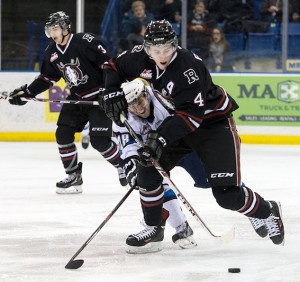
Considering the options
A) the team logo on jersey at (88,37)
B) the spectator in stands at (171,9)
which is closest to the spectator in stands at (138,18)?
the spectator in stands at (171,9)

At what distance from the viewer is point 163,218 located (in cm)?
387

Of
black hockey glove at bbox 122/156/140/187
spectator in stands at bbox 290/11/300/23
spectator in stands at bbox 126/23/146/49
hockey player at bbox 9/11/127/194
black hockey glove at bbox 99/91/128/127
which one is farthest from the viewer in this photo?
spectator in stands at bbox 126/23/146/49

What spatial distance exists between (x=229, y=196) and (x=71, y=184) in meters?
2.23

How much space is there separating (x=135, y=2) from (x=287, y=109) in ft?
5.86

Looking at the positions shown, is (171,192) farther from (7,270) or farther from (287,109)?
(287,109)

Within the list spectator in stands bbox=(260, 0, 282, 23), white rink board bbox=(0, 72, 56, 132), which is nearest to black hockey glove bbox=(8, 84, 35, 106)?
Result: white rink board bbox=(0, 72, 56, 132)

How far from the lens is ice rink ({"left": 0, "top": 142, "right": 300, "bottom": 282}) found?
11.1ft

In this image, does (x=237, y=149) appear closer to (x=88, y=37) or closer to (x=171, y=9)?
(x=88, y=37)

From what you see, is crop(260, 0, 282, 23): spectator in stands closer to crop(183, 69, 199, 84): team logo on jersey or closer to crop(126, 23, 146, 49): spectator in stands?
crop(126, 23, 146, 49): spectator in stands

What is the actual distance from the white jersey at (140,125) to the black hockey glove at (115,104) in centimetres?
5

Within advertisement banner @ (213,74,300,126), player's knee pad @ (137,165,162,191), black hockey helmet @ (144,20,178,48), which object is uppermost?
black hockey helmet @ (144,20,178,48)

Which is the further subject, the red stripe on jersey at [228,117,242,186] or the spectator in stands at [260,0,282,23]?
the spectator in stands at [260,0,282,23]

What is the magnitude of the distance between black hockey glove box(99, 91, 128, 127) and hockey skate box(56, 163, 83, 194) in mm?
2126

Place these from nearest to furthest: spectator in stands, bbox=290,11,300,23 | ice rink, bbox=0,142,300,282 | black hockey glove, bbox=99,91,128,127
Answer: ice rink, bbox=0,142,300,282 → black hockey glove, bbox=99,91,128,127 → spectator in stands, bbox=290,11,300,23
